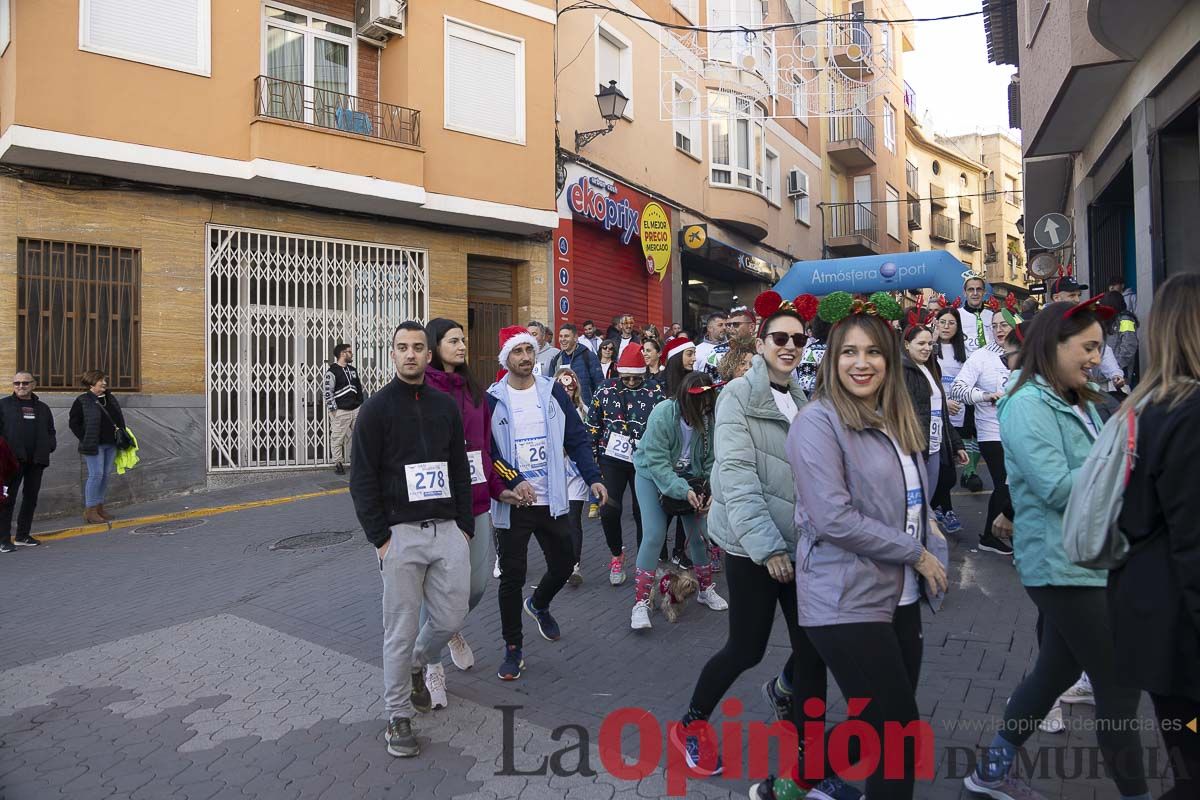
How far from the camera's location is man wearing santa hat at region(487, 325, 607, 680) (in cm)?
482

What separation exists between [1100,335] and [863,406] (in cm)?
107

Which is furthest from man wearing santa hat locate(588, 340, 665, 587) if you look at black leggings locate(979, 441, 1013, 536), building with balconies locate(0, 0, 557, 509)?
building with balconies locate(0, 0, 557, 509)

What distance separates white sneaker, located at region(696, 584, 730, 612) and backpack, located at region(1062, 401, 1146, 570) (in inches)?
141

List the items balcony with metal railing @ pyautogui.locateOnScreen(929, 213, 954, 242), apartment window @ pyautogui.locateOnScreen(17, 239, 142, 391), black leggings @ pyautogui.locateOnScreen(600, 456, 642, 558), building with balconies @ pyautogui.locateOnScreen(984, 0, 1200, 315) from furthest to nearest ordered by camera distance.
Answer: balcony with metal railing @ pyautogui.locateOnScreen(929, 213, 954, 242), apartment window @ pyautogui.locateOnScreen(17, 239, 142, 391), building with balconies @ pyautogui.locateOnScreen(984, 0, 1200, 315), black leggings @ pyautogui.locateOnScreen(600, 456, 642, 558)

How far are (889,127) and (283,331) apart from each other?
27293mm

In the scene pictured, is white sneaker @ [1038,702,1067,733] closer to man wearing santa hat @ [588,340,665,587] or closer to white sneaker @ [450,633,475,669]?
white sneaker @ [450,633,475,669]

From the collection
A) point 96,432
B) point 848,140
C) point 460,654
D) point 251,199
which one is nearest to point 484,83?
point 251,199

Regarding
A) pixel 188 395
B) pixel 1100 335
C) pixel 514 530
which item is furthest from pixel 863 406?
pixel 188 395

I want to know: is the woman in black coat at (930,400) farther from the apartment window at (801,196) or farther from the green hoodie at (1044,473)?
the apartment window at (801,196)

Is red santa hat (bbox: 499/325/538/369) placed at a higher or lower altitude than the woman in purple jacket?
higher

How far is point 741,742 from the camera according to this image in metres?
3.88

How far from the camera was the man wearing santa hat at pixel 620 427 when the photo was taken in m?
6.53

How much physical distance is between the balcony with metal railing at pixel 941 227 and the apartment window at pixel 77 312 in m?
35.5

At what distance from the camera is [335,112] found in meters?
12.8
